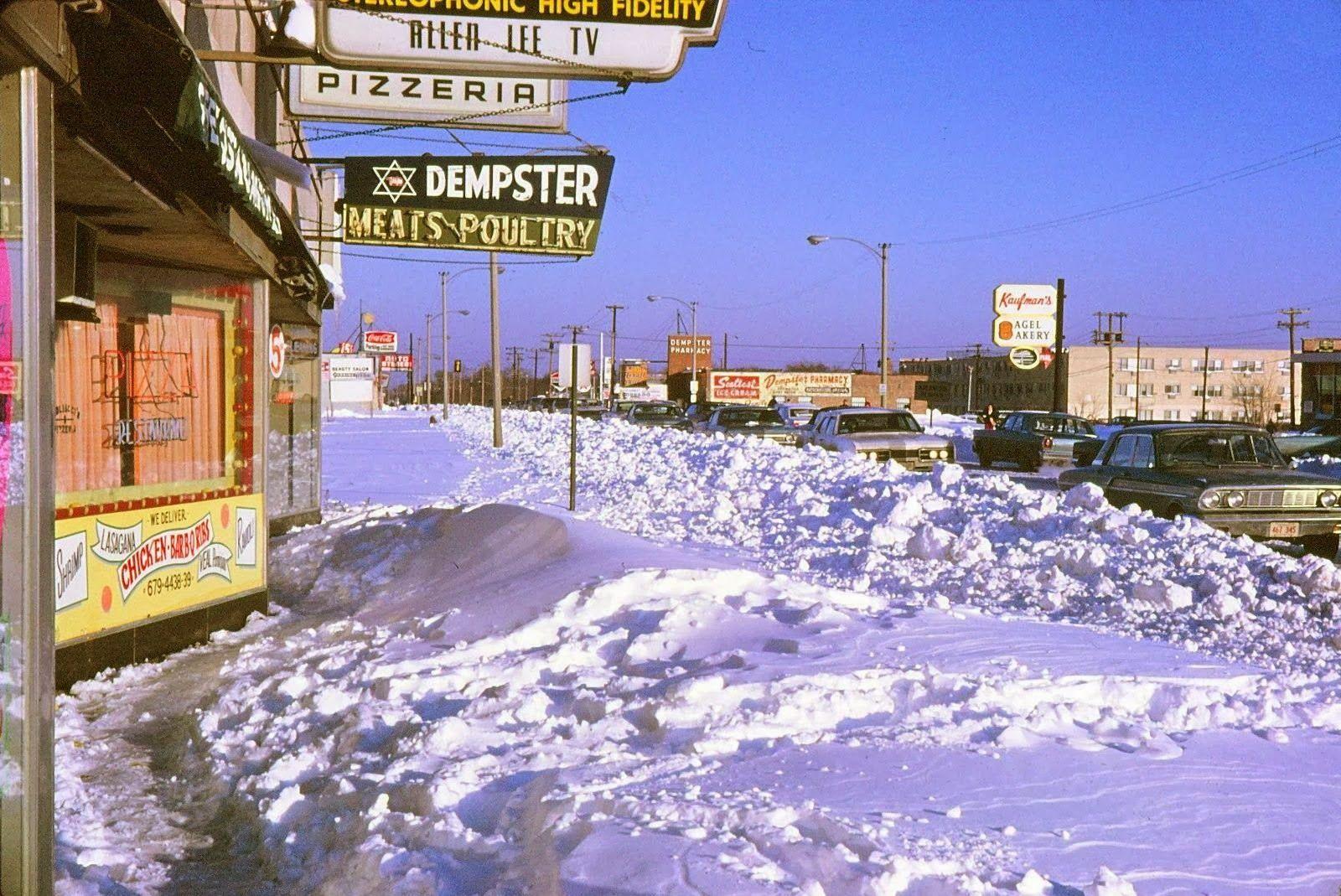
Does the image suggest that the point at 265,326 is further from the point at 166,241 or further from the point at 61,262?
the point at 61,262

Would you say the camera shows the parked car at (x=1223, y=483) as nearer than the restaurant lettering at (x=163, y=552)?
No

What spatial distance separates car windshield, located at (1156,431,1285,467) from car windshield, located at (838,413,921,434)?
10434mm

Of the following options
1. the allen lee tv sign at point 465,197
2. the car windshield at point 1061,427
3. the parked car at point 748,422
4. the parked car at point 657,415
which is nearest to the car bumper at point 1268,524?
the allen lee tv sign at point 465,197

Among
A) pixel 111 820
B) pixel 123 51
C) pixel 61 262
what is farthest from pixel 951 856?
pixel 61 262

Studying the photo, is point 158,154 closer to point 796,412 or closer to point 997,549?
point 997,549

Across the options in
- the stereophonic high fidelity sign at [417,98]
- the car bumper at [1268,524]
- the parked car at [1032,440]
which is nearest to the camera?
the car bumper at [1268,524]

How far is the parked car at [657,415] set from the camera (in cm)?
4197

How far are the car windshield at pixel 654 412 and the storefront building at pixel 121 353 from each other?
2949 cm

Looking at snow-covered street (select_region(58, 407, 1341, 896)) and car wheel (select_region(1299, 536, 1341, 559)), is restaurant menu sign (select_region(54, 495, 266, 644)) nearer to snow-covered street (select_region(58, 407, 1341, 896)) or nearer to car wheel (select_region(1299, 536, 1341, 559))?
snow-covered street (select_region(58, 407, 1341, 896))

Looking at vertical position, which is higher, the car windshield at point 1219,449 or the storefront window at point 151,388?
the storefront window at point 151,388

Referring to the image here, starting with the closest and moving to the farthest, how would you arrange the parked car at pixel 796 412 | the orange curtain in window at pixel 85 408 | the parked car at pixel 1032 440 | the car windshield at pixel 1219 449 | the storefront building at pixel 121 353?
the storefront building at pixel 121 353, the orange curtain in window at pixel 85 408, the car windshield at pixel 1219 449, the parked car at pixel 1032 440, the parked car at pixel 796 412

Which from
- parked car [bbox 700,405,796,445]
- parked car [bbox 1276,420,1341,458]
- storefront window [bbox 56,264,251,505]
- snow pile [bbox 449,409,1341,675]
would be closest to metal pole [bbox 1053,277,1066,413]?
parked car [bbox 1276,420,1341,458]

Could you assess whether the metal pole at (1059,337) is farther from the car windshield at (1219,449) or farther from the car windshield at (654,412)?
the car windshield at (1219,449)

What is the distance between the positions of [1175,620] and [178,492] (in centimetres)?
757
